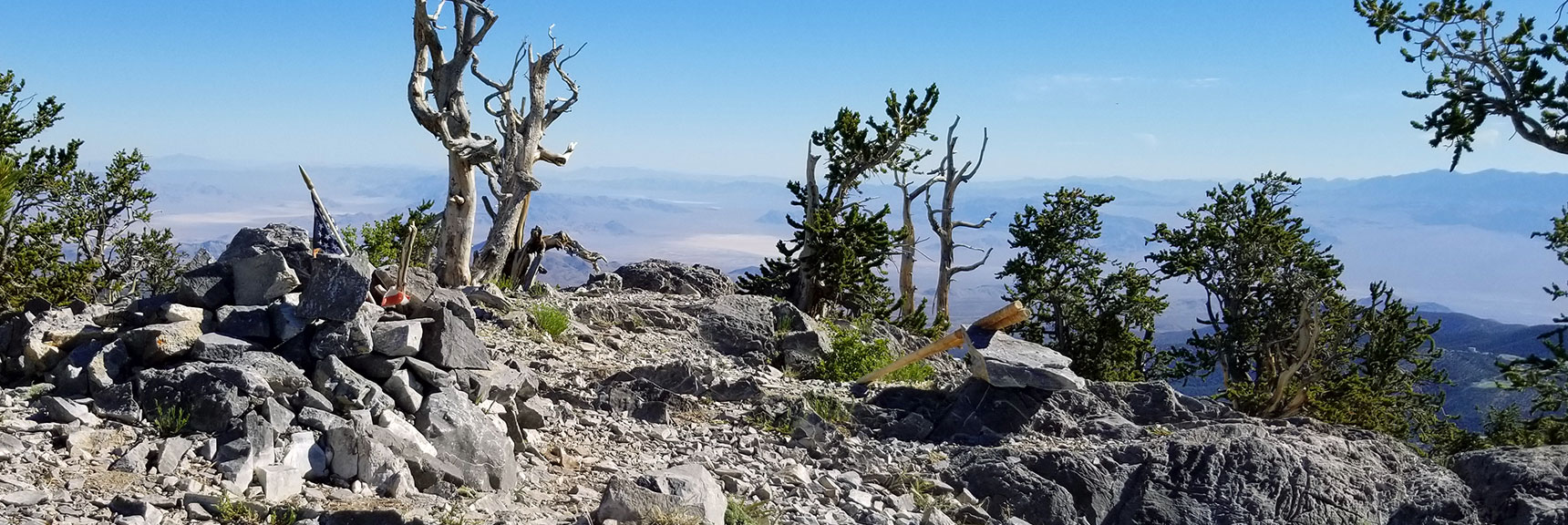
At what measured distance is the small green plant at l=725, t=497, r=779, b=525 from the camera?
24.4 ft

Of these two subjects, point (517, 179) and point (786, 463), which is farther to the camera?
point (517, 179)

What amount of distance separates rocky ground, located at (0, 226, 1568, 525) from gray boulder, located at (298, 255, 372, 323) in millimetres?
23

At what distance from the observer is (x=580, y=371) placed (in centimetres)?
1147

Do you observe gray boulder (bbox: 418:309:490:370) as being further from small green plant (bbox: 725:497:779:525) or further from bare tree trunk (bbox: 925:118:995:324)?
bare tree trunk (bbox: 925:118:995:324)

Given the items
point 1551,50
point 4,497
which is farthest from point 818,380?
point 1551,50

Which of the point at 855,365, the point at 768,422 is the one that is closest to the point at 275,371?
the point at 768,422

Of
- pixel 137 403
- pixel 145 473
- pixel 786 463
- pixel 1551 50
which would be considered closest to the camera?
pixel 145 473

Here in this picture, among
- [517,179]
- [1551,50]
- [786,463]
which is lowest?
[786,463]

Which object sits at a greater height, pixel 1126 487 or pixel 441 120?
pixel 441 120

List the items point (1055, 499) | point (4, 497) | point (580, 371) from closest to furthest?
1. point (4, 497)
2. point (1055, 499)
3. point (580, 371)

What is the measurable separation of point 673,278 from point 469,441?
12.7 m

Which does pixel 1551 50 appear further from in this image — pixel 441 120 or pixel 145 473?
pixel 145 473

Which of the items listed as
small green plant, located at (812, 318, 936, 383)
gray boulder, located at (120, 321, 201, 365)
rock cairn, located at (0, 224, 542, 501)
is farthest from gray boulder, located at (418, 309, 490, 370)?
small green plant, located at (812, 318, 936, 383)

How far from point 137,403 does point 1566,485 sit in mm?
11206
